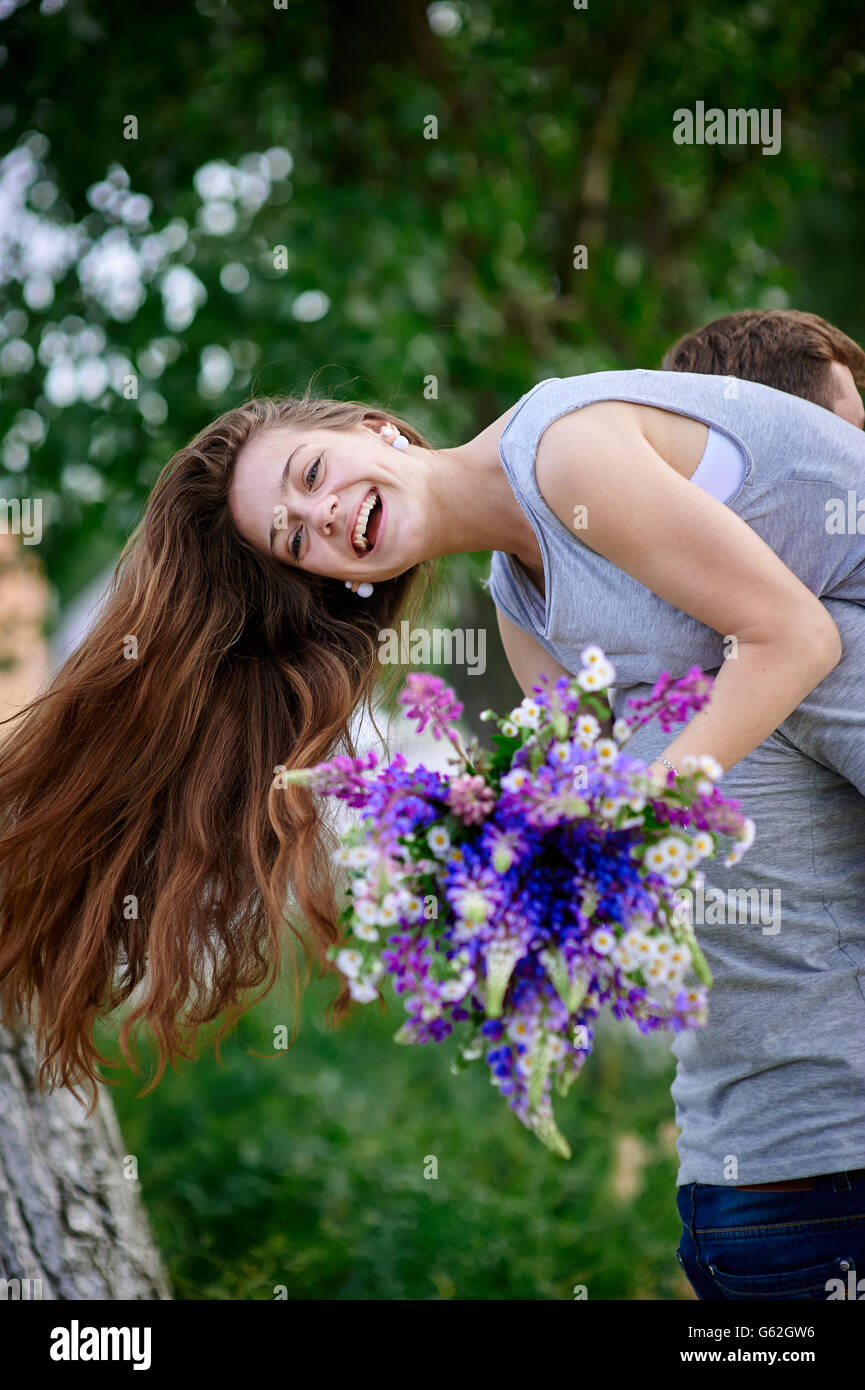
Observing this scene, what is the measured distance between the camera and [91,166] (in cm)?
416

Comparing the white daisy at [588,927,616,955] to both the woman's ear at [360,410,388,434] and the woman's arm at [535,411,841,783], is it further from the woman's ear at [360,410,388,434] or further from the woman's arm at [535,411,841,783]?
the woman's ear at [360,410,388,434]

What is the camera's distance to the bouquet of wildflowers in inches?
53.8

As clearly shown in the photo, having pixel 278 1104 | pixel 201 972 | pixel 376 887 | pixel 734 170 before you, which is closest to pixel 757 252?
pixel 734 170

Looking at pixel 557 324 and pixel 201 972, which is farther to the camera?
pixel 557 324

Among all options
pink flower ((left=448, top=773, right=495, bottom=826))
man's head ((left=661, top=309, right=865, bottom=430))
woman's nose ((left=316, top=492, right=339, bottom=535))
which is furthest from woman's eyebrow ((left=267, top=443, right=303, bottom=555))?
pink flower ((left=448, top=773, right=495, bottom=826))

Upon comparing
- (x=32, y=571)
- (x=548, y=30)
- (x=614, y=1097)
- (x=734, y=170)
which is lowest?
(x=614, y=1097)

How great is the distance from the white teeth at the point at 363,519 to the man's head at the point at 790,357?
24.6 inches

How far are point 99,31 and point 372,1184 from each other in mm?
3940

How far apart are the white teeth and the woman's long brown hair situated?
0.76ft

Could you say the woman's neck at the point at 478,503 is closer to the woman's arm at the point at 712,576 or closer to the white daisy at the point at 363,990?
the woman's arm at the point at 712,576

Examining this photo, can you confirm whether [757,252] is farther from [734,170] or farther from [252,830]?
[252,830]

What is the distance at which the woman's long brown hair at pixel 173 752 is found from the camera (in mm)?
2225

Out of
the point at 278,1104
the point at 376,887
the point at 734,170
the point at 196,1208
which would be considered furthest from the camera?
the point at 734,170

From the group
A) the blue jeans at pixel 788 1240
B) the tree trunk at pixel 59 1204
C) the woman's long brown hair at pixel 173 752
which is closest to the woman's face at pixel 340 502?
the woman's long brown hair at pixel 173 752
